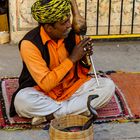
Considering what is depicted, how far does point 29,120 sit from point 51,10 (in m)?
0.95

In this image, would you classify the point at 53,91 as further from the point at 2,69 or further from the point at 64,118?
the point at 2,69

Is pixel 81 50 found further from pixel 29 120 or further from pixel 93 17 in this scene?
pixel 93 17

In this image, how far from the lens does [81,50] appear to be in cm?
400

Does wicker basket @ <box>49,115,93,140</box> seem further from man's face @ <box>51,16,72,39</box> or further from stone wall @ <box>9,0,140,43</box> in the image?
stone wall @ <box>9,0,140,43</box>

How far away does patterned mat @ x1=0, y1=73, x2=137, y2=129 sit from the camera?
4.19 metres

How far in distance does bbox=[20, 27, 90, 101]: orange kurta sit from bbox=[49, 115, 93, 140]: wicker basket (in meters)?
0.31

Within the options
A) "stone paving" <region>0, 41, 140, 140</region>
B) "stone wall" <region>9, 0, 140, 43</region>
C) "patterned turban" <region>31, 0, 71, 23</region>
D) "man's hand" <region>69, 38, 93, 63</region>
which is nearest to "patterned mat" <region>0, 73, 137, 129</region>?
"stone paving" <region>0, 41, 140, 140</region>

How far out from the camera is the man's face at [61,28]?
12.8 ft

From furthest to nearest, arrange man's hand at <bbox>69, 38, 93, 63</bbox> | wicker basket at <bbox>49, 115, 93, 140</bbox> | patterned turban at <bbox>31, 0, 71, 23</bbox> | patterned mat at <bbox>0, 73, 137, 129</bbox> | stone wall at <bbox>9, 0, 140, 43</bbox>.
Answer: stone wall at <bbox>9, 0, 140, 43</bbox>
patterned mat at <bbox>0, 73, 137, 129</bbox>
man's hand at <bbox>69, 38, 93, 63</bbox>
patterned turban at <bbox>31, 0, 71, 23</bbox>
wicker basket at <bbox>49, 115, 93, 140</bbox>

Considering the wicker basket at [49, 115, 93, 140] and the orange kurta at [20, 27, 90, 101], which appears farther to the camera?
the orange kurta at [20, 27, 90, 101]

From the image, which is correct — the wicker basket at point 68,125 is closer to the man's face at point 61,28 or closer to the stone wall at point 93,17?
the man's face at point 61,28

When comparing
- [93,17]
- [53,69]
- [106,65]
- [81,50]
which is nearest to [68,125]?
[53,69]

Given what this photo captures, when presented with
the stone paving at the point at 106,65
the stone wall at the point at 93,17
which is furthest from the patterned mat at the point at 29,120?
the stone wall at the point at 93,17

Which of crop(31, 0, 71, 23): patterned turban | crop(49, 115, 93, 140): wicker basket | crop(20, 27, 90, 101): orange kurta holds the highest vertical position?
crop(31, 0, 71, 23): patterned turban
